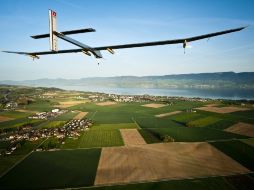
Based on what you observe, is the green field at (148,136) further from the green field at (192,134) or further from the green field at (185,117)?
the green field at (185,117)

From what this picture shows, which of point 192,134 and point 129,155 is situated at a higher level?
point 192,134

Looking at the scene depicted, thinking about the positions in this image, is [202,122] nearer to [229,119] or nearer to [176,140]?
[229,119]

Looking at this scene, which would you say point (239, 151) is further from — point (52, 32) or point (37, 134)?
point (37, 134)

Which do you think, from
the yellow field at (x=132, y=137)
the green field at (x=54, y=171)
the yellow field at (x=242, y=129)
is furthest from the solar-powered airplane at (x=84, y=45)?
the yellow field at (x=242, y=129)

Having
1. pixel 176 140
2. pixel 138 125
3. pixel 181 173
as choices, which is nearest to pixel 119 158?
pixel 181 173

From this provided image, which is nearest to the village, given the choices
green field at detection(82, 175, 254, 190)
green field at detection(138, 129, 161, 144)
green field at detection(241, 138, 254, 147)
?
green field at detection(138, 129, 161, 144)

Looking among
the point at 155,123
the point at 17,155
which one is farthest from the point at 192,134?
the point at 17,155

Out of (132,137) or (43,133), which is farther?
(43,133)
